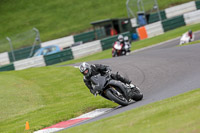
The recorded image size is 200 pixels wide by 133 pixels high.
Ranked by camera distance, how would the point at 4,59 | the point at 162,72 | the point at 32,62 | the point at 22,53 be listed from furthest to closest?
the point at 22,53
the point at 4,59
the point at 32,62
the point at 162,72

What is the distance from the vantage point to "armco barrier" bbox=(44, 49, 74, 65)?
29.8 metres

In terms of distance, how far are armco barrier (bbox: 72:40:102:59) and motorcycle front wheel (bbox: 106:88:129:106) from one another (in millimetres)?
19973

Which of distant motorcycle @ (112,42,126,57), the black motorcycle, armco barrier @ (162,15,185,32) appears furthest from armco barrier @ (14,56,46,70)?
the black motorcycle

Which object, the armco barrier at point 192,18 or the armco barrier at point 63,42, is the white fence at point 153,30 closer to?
the armco barrier at point 192,18

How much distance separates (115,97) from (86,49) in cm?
2092

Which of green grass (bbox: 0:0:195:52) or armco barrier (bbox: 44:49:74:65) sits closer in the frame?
armco barrier (bbox: 44:49:74:65)

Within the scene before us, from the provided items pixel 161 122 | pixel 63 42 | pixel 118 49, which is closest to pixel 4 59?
pixel 63 42

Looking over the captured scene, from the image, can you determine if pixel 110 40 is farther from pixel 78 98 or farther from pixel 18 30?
pixel 78 98

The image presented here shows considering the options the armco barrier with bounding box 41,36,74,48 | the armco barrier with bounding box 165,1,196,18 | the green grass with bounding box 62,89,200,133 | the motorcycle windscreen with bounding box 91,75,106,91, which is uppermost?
the armco barrier with bounding box 165,1,196,18

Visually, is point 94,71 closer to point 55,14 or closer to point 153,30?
point 153,30

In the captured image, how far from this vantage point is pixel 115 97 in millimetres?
10578

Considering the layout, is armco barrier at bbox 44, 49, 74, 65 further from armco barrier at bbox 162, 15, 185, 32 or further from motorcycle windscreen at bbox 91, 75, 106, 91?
motorcycle windscreen at bbox 91, 75, 106, 91

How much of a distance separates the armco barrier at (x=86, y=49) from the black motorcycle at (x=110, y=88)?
65.3 ft

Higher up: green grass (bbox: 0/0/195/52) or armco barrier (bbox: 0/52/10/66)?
green grass (bbox: 0/0/195/52)
